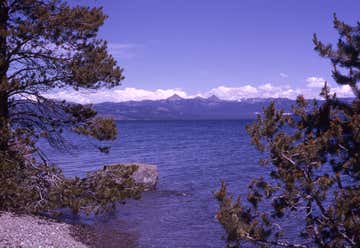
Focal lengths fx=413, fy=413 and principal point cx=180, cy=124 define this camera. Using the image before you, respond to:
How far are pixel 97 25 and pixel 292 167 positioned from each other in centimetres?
906

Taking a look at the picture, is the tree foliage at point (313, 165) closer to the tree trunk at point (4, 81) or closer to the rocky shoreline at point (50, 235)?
the rocky shoreline at point (50, 235)

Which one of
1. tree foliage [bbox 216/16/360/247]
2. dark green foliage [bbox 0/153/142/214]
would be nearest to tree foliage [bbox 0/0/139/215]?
dark green foliage [bbox 0/153/142/214]

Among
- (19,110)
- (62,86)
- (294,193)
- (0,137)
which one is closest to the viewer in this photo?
(294,193)

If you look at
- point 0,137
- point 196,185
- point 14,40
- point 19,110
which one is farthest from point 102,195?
point 196,185

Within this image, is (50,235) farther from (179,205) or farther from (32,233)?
(179,205)

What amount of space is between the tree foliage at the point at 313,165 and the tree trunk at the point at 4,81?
24.5 ft

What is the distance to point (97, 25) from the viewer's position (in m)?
14.4

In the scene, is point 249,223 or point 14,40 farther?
point 14,40

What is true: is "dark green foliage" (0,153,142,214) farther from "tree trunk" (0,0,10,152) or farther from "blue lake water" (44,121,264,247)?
"blue lake water" (44,121,264,247)

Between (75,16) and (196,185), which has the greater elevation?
(75,16)

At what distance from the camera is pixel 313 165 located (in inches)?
321

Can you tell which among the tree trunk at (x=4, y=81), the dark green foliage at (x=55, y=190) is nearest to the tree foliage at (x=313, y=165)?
the dark green foliage at (x=55, y=190)

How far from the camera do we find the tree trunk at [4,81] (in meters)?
12.2

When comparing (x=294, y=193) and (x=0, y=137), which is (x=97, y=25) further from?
(x=294, y=193)
